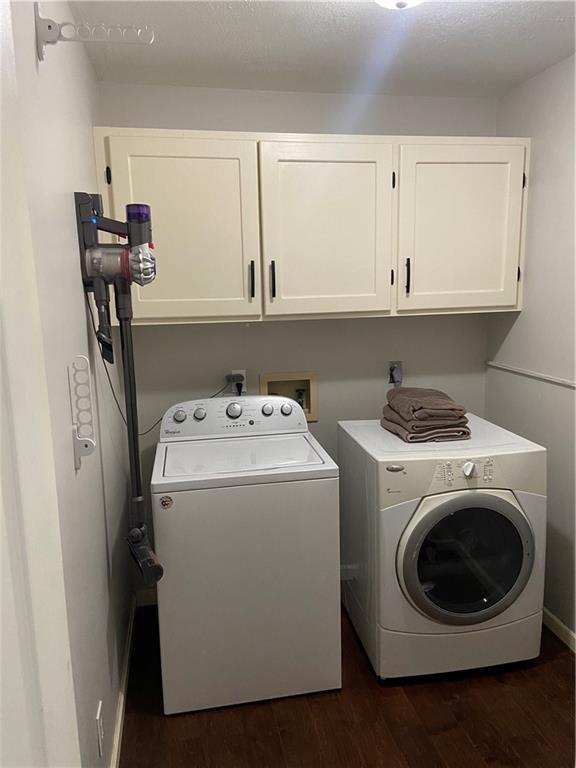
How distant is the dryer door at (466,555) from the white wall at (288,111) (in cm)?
167

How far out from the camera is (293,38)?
1.85m

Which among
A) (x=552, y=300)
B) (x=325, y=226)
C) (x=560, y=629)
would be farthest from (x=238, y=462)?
(x=560, y=629)

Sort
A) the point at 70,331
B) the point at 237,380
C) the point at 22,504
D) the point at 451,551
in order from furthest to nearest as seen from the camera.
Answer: the point at 237,380 < the point at 451,551 < the point at 70,331 < the point at 22,504

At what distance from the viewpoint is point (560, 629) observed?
2260 millimetres

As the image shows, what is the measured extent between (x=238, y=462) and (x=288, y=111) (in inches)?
61.0

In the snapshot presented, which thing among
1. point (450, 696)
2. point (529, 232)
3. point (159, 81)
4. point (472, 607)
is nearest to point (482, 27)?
point (529, 232)

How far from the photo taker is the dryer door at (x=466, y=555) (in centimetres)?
191

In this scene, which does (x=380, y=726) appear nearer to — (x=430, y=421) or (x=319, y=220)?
(x=430, y=421)

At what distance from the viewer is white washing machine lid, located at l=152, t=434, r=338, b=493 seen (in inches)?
70.1

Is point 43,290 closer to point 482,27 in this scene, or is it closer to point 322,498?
point 322,498

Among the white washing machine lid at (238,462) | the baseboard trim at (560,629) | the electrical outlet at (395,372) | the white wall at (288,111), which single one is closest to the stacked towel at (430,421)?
the white washing machine lid at (238,462)

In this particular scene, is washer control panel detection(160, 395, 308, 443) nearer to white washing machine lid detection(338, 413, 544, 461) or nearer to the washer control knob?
the washer control knob

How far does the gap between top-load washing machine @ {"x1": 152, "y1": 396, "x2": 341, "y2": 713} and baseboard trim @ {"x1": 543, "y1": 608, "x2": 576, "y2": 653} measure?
3.22ft

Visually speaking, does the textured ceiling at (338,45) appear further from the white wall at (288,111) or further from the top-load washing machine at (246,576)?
the top-load washing machine at (246,576)
